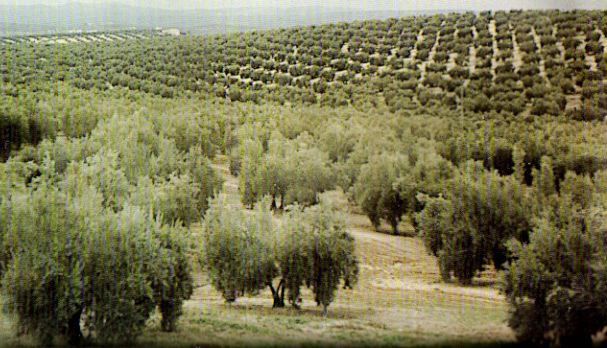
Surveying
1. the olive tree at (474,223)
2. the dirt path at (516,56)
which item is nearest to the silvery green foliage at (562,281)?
the olive tree at (474,223)

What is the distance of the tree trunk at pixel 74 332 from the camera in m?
10.1

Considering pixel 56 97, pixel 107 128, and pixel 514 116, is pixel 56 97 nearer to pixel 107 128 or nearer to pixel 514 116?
pixel 107 128

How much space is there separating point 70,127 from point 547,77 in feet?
53.5

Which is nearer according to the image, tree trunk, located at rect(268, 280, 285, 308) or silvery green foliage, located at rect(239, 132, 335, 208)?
tree trunk, located at rect(268, 280, 285, 308)

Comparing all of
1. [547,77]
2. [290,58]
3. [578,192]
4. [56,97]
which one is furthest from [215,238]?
[290,58]

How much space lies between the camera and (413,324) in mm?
11367

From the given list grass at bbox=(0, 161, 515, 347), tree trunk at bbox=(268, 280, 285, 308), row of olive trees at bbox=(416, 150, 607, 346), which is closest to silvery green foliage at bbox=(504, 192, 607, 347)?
row of olive trees at bbox=(416, 150, 607, 346)

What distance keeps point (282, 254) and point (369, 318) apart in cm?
215

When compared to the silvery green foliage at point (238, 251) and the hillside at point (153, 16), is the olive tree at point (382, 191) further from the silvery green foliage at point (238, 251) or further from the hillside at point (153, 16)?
the silvery green foliage at point (238, 251)

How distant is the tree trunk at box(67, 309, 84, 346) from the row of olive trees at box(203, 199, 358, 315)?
3142mm

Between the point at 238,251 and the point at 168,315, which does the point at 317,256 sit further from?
the point at 168,315

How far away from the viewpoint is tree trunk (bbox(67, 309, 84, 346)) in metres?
10.1

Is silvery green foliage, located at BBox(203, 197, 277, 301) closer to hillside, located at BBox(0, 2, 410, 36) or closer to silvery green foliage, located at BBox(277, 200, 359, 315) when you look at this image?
silvery green foliage, located at BBox(277, 200, 359, 315)

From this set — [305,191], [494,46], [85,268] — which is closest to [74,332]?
[85,268]
